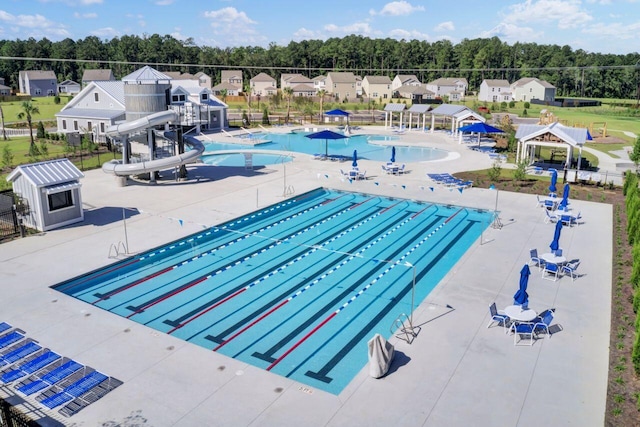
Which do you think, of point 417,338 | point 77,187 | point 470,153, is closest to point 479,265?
point 417,338

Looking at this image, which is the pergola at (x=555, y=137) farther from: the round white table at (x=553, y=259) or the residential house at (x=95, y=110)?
the residential house at (x=95, y=110)

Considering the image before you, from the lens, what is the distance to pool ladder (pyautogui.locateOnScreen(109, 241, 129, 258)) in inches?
717

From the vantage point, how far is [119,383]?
10.9m

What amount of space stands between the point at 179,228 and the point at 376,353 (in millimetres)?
12548

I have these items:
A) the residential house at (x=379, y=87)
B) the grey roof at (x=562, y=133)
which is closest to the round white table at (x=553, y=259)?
the grey roof at (x=562, y=133)

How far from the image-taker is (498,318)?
13.7 m

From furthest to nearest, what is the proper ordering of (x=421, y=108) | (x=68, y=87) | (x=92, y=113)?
(x=68, y=87)
(x=421, y=108)
(x=92, y=113)

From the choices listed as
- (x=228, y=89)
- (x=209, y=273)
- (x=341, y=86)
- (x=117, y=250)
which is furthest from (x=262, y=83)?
(x=209, y=273)

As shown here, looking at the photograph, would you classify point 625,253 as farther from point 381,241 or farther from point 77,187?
point 77,187

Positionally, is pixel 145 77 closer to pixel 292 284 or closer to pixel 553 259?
pixel 292 284

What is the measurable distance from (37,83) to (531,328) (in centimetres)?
10315

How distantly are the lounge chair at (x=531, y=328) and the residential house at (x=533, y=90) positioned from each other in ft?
307

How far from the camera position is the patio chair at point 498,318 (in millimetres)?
13611

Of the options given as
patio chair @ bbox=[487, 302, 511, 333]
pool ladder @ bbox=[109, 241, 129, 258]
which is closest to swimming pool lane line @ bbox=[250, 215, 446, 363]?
patio chair @ bbox=[487, 302, 511, 333]
